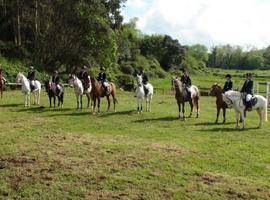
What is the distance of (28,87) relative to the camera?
29.4 metres

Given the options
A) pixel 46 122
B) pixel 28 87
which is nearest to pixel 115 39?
pixel 28 87

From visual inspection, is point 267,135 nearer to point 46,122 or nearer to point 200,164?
point 200,164

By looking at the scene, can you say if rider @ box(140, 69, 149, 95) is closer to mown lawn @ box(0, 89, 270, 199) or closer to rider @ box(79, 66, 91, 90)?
rider @ box(79, 66, 91, 90)

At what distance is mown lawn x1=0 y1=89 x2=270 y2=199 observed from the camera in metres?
12.2

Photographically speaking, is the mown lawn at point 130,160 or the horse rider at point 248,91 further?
the horse rider at point 248,91

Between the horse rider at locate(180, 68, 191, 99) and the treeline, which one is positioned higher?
the treeline

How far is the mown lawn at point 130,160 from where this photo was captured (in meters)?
12.2

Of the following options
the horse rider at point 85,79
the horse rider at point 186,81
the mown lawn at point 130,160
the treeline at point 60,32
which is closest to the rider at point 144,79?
the horse rider at point 186,81

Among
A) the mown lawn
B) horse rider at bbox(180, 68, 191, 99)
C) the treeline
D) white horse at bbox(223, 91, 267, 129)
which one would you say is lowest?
the mown lawn

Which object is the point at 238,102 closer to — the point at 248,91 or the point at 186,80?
the point at 248,91

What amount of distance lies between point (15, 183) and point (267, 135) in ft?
40.8

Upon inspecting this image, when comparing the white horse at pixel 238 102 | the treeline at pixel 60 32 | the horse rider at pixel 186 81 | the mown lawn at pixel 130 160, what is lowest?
the mown lawn at pixel 130 160

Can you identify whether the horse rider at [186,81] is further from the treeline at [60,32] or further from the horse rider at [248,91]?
the treeline at [60,32]

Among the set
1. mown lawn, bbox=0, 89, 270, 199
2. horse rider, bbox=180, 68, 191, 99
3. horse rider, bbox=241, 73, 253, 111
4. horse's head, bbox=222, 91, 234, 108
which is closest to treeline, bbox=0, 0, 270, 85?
horse rider, bbox=180, 68, 191, 99
